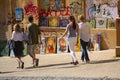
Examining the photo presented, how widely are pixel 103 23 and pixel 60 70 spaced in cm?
640

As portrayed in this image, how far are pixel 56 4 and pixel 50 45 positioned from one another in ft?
7.09

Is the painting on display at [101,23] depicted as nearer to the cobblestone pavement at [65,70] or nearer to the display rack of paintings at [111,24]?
the display rack of paintings at [111,24]

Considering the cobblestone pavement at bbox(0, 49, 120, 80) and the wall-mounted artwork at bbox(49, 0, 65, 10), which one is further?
the wall-mounted artwork at bbox(49, 0, 65, 10)

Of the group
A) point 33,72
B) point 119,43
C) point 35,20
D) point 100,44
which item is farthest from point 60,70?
point 35,20

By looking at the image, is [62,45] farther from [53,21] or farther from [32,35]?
[32,35]

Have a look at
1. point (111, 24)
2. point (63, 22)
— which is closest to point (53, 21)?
point (63, 22)

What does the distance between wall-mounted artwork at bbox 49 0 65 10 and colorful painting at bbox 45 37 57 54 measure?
5.25ft

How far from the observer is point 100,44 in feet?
60.7

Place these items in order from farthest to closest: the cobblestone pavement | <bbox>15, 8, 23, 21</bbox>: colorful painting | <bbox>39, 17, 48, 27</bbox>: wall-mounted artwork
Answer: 1. <bbox>15, 8, 23, 21</bbox>: colorful painting
2. <bbox>39, 17, 48, 27</bbox>: wall-mounted artwork
3. the cobblestone pavement

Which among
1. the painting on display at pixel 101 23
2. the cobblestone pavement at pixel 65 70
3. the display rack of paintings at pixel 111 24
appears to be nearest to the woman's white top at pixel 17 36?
the cobblestone pavement at pixel 65 70

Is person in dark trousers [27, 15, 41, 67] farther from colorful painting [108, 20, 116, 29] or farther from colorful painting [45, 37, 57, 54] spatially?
colorful painting [108, 20, 116, 29]

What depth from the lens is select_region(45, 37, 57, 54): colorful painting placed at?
19516 millimetres

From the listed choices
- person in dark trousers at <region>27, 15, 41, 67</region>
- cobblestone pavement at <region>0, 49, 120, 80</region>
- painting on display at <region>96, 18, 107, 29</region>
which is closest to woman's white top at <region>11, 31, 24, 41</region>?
person in dark trousers at <region>27, 15, 41, 67</region>

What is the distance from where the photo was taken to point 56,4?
19719 mm
